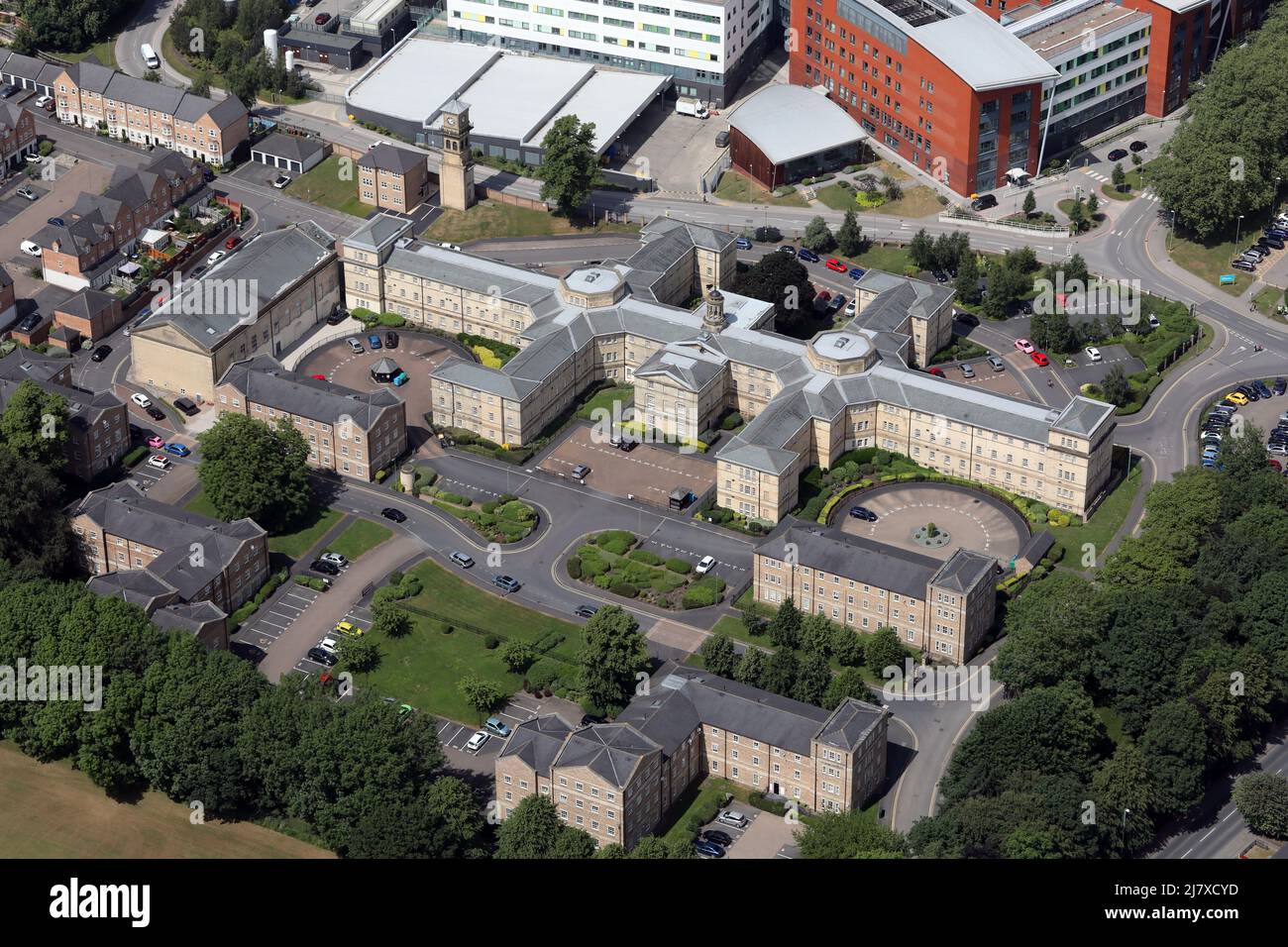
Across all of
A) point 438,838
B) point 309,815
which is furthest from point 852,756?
point 309,815

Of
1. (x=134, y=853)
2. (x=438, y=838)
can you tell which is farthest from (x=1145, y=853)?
(x=134, y=853)

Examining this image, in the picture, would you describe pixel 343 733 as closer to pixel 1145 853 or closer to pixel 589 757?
pixel 589 757

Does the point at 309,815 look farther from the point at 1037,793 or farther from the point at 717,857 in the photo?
the point at 1037,793

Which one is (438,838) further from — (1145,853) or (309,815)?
(1145,853)

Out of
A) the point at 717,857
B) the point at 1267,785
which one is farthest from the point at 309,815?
the point at 1267,785

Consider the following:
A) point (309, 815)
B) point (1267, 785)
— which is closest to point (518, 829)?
point (309, 815)

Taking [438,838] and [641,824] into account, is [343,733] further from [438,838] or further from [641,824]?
[641,824]
